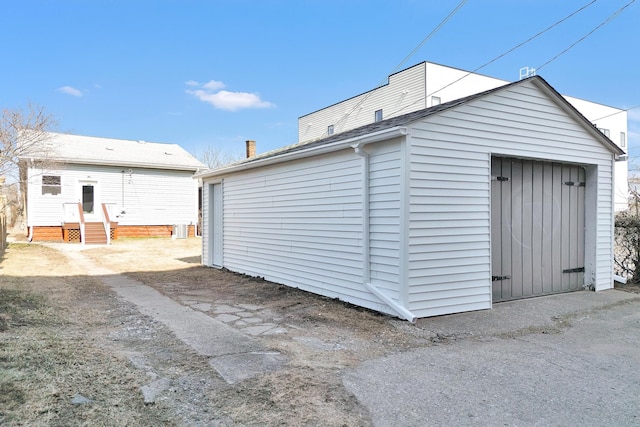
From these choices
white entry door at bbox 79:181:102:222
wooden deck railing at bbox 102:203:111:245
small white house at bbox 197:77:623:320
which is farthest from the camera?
white entry door at bbox 79:181:102:222

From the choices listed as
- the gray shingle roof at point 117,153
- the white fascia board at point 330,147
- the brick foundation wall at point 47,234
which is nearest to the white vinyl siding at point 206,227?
the white fascia board at point 330,147

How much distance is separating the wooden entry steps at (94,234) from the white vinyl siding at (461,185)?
15.0 meters

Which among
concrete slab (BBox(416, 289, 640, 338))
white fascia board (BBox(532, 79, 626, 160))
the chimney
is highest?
the chimney

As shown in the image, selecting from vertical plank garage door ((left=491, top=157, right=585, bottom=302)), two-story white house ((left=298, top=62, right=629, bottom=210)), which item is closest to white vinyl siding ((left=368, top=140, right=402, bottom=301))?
vertical plank garage door ((left=491, top=157, right=585, bottom=302))

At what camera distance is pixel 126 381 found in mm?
3131

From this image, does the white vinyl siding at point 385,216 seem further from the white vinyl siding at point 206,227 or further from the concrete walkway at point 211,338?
the white vinyl siding at point 206,227

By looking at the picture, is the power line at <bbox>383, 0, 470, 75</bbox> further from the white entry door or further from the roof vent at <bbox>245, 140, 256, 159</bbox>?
the white entry door

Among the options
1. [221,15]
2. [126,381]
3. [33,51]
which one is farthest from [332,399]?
[33,51]

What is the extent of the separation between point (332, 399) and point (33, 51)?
1666 centimetres

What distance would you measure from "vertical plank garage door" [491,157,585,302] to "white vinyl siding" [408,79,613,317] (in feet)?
1.17

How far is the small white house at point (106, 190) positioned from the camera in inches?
663

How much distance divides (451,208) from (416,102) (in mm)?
12772

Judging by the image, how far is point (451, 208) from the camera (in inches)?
226

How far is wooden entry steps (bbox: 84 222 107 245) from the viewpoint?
16578mm
